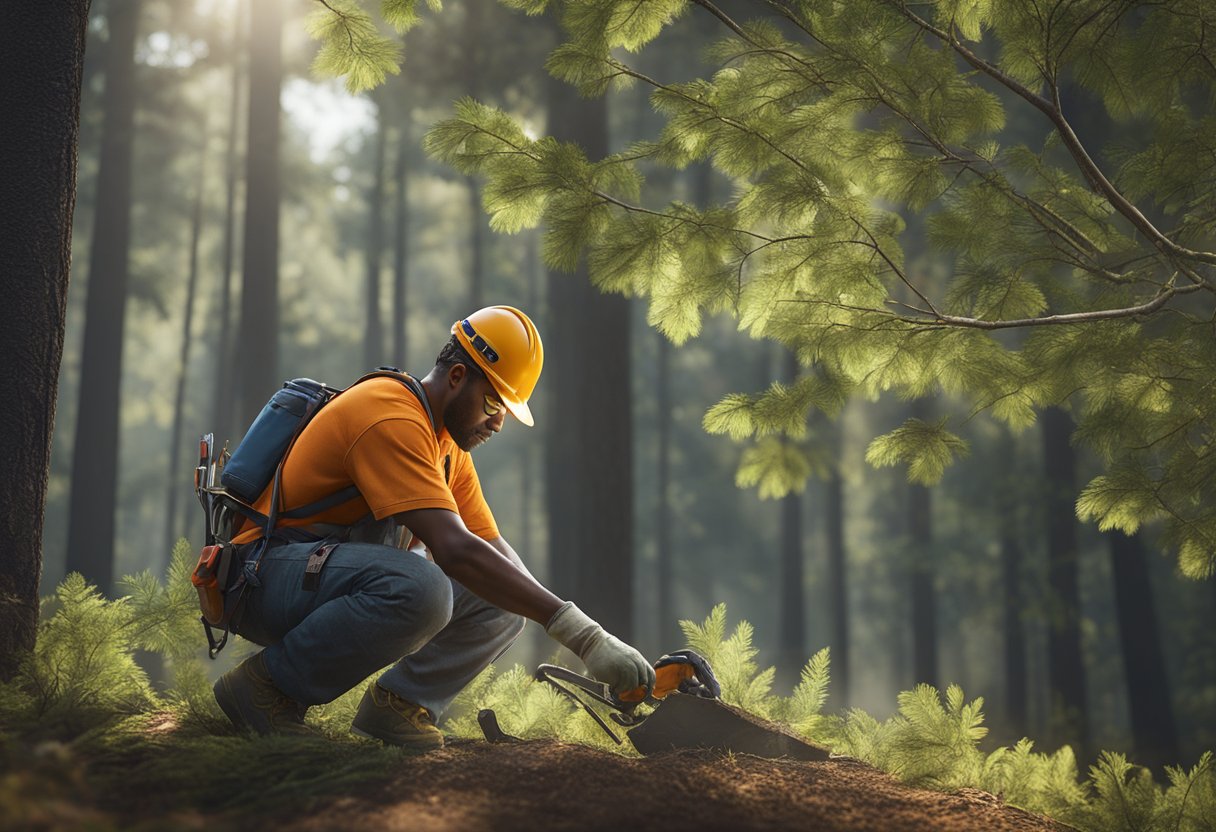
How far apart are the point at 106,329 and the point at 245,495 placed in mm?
11746

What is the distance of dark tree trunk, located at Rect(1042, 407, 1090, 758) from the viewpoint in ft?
47.3

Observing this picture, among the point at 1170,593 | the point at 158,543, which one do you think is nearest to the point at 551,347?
the point at 1170,593

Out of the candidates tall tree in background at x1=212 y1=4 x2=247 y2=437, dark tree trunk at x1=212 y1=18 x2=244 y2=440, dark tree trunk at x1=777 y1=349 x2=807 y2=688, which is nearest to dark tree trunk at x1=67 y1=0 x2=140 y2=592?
tall tree in background at x1=212 y1=4 x2=247 y2=437

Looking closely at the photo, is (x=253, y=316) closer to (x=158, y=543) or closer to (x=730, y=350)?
(x=730, y=350)

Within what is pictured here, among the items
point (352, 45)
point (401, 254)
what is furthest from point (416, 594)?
point (401, 254)

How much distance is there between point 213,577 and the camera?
325 centimetres

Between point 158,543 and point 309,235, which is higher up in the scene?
point 309,235

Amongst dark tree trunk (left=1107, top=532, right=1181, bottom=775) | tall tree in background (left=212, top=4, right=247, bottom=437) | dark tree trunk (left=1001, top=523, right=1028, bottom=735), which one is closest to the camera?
dark tree trunk (left=1107, top=532, right=1181, bottom=775)

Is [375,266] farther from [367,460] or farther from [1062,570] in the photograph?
[367,460]

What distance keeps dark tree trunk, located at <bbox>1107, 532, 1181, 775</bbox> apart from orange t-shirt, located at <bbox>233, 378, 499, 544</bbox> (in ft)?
39.4

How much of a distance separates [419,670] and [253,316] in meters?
9.47

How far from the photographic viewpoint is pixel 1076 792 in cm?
404

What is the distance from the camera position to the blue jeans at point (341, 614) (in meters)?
3.11

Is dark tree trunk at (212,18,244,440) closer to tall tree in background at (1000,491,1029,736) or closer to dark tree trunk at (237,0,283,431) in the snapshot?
dark tree trunk at (237,0,283,431)
